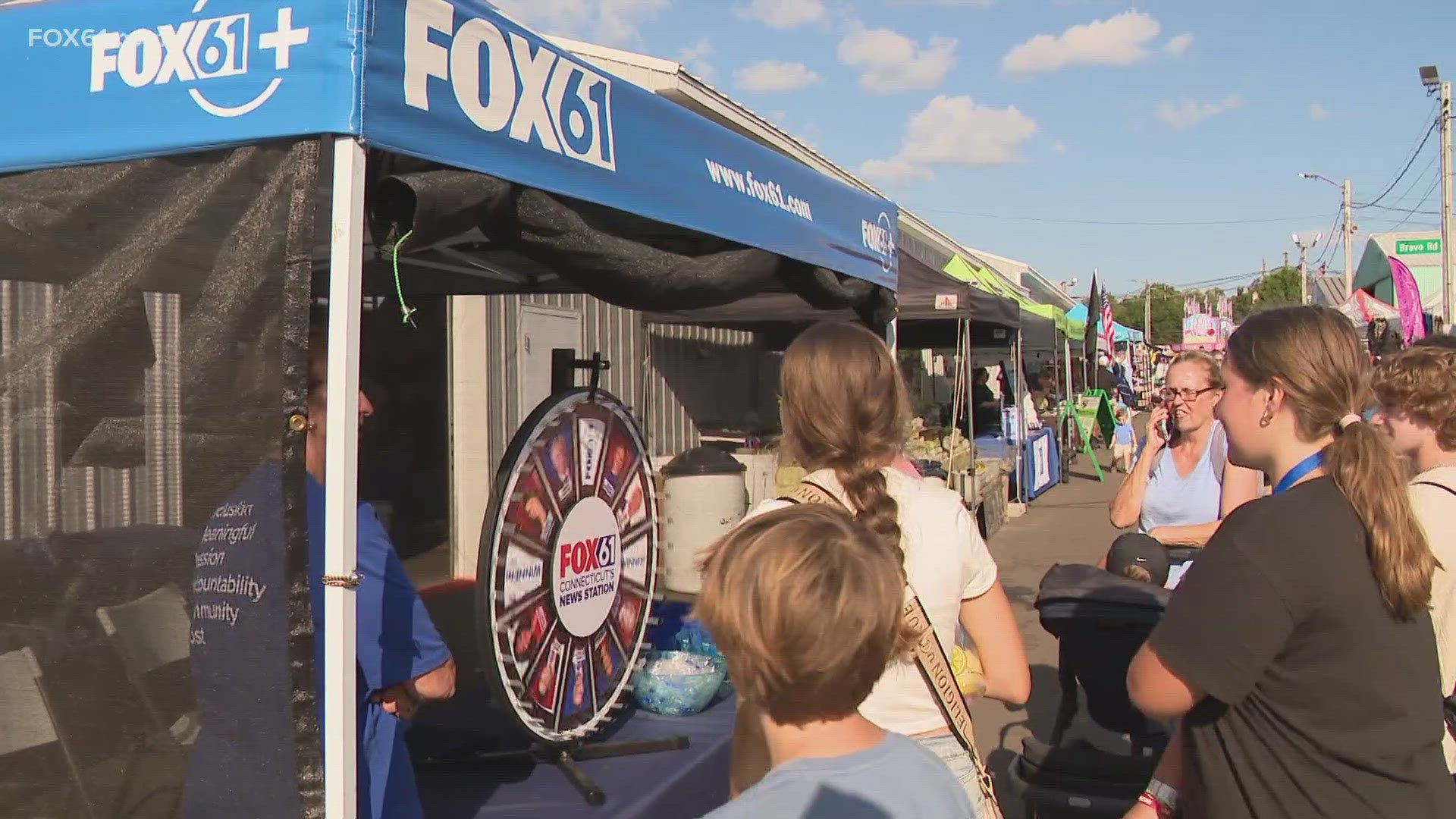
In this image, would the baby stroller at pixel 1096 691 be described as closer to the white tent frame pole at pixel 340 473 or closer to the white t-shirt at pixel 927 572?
the white t-shirt at pixel 927 572

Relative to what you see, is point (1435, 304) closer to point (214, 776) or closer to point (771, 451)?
point (771, 451)

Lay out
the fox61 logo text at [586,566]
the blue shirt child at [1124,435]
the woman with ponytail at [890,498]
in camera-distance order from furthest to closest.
→ 1. the blue shirt child at [1124,435]
2. the fox61 logo text at [586,566]
3. the woman with ponytail at [890,498]

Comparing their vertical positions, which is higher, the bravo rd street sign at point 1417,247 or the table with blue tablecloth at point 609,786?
the bravo rd street sign at point 1417,247

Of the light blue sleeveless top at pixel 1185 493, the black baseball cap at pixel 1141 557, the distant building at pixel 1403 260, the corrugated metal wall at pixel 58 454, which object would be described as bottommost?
the black baseball cap at pixel 1141 557

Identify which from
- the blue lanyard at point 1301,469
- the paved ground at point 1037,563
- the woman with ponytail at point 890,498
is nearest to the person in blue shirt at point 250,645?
the woman with ponytail at point 890,498

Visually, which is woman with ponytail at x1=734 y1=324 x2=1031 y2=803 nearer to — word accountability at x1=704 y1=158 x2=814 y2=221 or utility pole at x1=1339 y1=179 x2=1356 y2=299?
word accountability at x1=704 y1=158 x2=814 y2=221

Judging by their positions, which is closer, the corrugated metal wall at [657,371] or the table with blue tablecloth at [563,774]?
the table with blue tablecloth at [563,774]

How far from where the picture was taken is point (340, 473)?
6.76ft

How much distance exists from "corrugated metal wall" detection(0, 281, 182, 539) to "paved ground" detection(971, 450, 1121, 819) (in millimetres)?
3551

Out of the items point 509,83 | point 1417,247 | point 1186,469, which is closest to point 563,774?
point 509,83

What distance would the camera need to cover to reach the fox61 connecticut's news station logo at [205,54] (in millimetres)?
2051

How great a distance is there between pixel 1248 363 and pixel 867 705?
949 mm

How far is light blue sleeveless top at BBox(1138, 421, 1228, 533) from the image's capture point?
4.06 meters

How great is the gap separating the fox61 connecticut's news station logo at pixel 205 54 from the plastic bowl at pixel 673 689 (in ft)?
8.36
